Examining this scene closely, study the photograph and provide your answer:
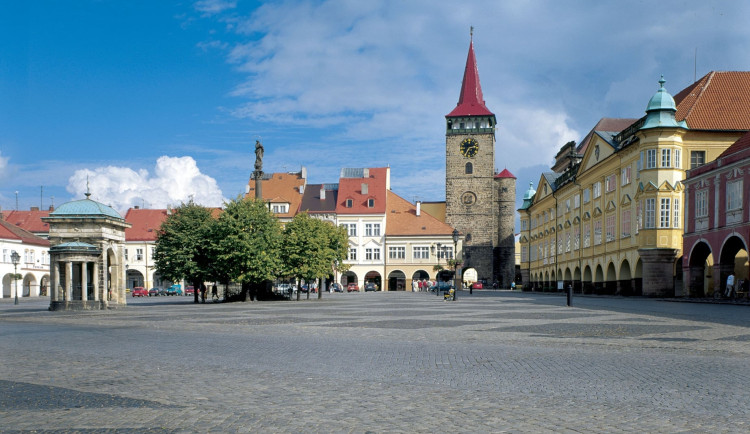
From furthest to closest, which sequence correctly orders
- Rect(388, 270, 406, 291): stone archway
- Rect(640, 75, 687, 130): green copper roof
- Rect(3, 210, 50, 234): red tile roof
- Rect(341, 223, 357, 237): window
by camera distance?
1. Rect(3, 210, 50, 234): red tile roof
2. Rect(341, 223, 357, 237): window
3. Rect(388, 270, 406, 291): stone archway
4. Rect(640, 75, 687, 130): green copper roof

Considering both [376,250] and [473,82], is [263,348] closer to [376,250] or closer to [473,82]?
[376,250]

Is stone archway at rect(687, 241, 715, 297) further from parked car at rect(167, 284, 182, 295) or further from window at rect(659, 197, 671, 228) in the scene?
parked car at rect(167, 284, 182, 295)

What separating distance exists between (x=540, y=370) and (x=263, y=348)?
20.2ft

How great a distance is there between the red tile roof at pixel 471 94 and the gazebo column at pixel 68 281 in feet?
254

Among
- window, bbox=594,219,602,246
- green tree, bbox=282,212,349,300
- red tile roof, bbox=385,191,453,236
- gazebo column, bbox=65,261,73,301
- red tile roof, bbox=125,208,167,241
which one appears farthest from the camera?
red tile roof, bbox=125,208,167,241

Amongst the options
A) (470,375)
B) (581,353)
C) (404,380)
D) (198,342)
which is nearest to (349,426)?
(404,380)

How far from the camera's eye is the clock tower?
102625 millimetres

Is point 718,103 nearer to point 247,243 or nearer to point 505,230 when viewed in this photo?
point 247,243

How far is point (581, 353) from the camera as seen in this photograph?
1376cm

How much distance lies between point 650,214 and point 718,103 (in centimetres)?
973

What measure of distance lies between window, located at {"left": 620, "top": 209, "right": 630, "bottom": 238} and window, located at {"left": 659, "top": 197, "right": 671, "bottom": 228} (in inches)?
187

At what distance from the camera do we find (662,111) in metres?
48.4

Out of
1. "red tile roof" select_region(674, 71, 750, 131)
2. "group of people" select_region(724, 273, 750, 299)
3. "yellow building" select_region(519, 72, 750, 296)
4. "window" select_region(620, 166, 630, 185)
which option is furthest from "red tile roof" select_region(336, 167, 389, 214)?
"group of people" select_region(724, 273, 750, 299)

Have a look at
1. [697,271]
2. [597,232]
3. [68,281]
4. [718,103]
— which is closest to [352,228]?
[597,232]
